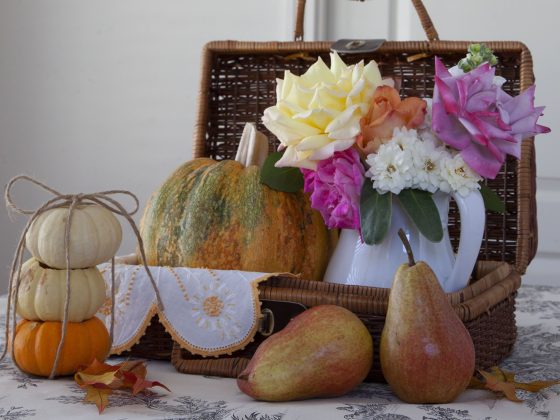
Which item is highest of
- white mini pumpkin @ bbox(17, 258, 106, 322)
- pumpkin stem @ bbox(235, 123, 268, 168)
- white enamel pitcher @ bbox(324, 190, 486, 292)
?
pumpkin stem @ bbox(235, 123, 268, 168)

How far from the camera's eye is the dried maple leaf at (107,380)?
688 millimetres

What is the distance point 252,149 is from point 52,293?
358 millimetres

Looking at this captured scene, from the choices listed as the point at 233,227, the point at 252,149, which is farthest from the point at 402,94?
the point at 233,227

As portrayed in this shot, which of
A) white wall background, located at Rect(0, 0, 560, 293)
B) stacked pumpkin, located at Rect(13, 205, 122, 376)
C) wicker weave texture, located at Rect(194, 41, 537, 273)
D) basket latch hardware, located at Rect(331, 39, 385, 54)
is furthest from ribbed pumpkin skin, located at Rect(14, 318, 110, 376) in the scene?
white wall background, located at Rect(0, 0, 560, 293)

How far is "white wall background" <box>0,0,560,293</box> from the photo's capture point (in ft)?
6.66

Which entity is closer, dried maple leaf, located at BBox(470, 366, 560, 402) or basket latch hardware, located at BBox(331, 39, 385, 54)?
dried maple leaf, located at BBox(470, 366, 560, 402)

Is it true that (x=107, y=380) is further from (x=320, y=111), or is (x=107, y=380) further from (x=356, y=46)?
(x=356, y=46)

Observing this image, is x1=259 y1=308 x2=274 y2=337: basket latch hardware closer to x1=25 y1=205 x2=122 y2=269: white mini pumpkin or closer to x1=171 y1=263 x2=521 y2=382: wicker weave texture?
x1=171 y1=263 x2=521 y2=382: wicker weave texture

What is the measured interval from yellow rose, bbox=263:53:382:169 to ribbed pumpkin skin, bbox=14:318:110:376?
273mm

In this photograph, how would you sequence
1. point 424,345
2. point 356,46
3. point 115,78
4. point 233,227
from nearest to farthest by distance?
point 424,345 < point 233,227 < point 356,46 < point 115,78

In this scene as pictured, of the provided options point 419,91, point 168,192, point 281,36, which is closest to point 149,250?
point 168,192

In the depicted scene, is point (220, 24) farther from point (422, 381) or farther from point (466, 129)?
point (422, 381)

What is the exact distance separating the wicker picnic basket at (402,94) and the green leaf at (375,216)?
0.08m

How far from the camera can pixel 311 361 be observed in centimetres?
68
